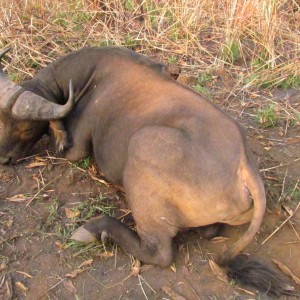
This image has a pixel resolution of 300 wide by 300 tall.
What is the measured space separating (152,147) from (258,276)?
1056 millimetres

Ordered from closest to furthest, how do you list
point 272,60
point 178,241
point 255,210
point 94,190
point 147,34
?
point 255,210, point 178,241, point 94,190, point 272,60, point 147,34

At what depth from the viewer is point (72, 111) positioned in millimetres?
4223

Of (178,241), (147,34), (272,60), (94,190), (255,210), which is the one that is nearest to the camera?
(255,210)

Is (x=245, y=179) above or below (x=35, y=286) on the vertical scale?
above

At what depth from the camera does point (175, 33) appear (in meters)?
6.16

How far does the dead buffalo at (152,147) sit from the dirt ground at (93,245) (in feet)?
0.45

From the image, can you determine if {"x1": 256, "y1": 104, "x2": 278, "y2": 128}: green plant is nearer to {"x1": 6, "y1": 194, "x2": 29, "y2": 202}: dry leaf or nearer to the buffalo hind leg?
the buffalo hind leg

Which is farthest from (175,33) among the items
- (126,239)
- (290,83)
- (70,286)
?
(70,286)

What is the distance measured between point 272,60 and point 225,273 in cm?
307

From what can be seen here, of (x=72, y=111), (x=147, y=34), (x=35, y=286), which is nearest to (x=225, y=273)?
(x=35, y=286)

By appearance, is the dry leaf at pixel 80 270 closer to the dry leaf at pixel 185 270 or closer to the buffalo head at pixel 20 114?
the dry leaf at pixel 185 270

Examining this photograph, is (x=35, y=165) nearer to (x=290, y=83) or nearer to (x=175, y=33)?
(x=175, y=33)

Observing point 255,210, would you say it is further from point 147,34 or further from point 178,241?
point 147,34

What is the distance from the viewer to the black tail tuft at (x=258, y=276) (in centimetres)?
328
